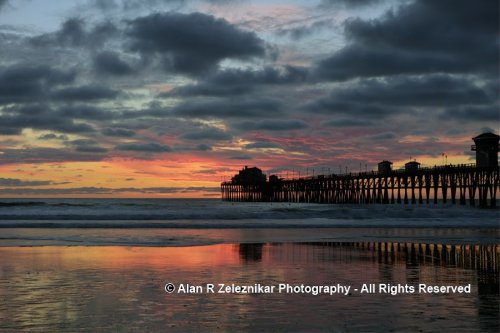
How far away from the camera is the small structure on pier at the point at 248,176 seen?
5831 inches

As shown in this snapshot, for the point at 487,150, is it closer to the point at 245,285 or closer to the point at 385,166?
the point at 385,166

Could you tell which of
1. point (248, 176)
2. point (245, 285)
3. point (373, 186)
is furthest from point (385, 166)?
point (245, 285)

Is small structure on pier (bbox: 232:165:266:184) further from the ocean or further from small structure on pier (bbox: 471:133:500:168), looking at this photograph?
the ocean

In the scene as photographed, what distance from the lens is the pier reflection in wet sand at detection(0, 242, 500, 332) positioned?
338 inches

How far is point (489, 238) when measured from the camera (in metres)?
25.5

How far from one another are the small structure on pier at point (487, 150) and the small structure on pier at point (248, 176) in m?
80.2

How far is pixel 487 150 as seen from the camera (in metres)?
68.1

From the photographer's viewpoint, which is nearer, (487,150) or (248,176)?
(487,150)

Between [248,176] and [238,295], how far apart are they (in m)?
146

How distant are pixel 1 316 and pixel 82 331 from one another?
180 cm

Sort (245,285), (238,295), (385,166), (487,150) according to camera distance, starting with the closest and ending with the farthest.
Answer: (238,295) < (245,285) < (487,150) < (385,166)

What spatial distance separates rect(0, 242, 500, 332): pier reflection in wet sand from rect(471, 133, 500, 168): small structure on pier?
174 ft

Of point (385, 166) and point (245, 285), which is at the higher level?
point (385, 166)

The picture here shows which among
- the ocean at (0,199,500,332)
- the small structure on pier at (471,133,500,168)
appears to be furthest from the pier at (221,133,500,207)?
the ocean at (0,199,500,332)
